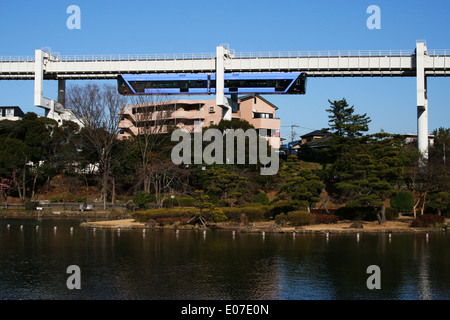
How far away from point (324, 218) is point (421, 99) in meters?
18.5

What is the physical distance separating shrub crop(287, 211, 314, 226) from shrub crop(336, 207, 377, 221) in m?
4.41

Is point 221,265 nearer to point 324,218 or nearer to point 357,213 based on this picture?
point 324,218

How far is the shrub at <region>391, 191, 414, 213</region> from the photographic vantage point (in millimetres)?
36625

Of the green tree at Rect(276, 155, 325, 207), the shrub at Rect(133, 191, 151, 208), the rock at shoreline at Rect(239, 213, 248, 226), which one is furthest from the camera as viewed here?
the shrub at Rect(133, 191, 151, 208)

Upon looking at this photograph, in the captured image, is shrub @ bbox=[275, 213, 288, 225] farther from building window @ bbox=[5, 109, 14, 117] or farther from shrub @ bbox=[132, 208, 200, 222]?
building window @ bbox=[5, 109, 14, 117]

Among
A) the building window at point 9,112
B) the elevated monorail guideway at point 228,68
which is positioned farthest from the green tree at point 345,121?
the building window at point 9,112

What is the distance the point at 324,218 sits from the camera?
33594 millimetres

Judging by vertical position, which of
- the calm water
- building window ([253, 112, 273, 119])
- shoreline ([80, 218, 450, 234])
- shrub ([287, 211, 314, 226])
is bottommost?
the calm water

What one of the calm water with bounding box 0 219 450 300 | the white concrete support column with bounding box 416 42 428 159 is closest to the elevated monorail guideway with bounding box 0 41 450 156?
the white concrete support column with bounding box 416 42 428 159

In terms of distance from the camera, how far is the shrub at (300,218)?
106 feet

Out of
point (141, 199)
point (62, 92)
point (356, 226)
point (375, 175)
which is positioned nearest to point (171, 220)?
point (141, 199)
